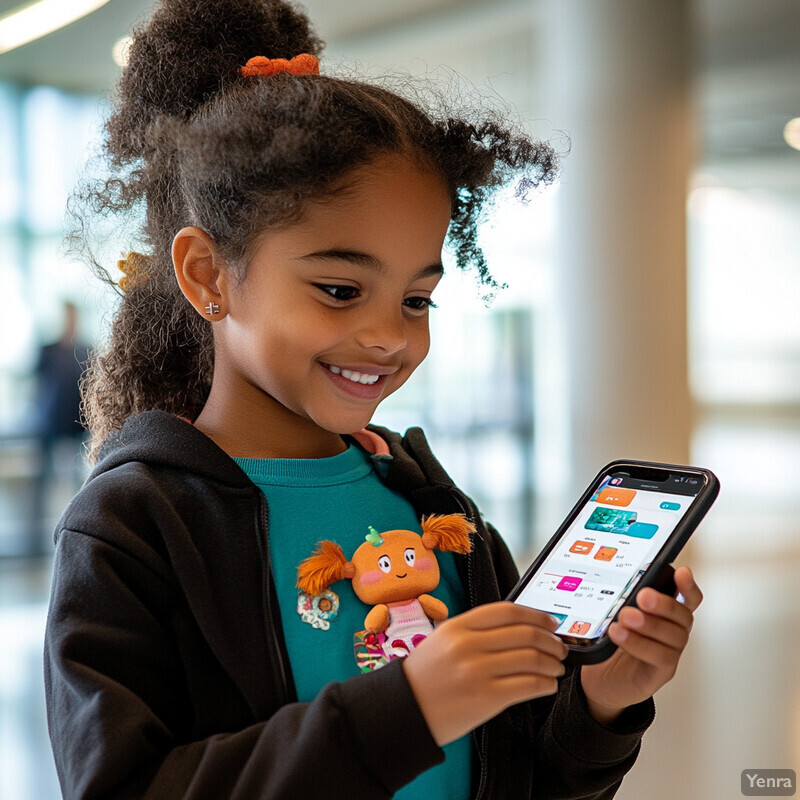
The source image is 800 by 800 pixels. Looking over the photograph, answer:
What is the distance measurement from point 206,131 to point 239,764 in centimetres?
55

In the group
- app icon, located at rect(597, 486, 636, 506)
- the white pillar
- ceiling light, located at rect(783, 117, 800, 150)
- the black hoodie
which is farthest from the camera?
ceiling light, located at rect(783, 117, 800, 150)

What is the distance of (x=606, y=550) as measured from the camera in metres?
0.87

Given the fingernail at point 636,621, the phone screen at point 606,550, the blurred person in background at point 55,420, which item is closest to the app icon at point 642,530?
the phone screen at point 606,550

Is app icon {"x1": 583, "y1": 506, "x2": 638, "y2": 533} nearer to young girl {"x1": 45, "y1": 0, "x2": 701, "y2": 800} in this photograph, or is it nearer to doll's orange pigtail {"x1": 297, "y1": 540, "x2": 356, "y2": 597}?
young girl {"x1": 45, "y1": 0, "x2": 701, "y2": 800}

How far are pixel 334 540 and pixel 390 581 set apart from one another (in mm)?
65

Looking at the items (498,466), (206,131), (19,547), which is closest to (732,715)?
(206,131)

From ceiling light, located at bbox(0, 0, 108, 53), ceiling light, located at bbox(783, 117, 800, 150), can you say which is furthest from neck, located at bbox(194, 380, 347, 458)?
ceiling light, located at bbox(783, 117, 800, 150)

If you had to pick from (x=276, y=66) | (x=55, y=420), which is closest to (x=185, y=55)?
(x=276, y=66)

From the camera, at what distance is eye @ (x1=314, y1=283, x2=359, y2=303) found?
0.86 metres

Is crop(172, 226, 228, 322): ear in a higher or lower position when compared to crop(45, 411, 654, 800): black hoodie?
higher

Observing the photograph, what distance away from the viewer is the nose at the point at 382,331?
2.84ft

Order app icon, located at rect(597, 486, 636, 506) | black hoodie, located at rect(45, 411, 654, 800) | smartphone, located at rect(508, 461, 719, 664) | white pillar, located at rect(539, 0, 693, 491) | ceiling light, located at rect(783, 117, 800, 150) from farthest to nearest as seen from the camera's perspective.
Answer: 1. ceiling light, located at rect(783, 117, 800, 150)
2. white pillar, located at rect(539, 0, 693, 491)
3. app icon, located at rect(597, 486, 636, 506)
4. smartphone, located at rect(508, 461, 719, 664)
5. black hoodie, located at rect(45, 411, 654, 800)

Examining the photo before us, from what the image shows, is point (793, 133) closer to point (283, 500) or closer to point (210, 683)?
point (283, 500)

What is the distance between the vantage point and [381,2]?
15.8 ft
